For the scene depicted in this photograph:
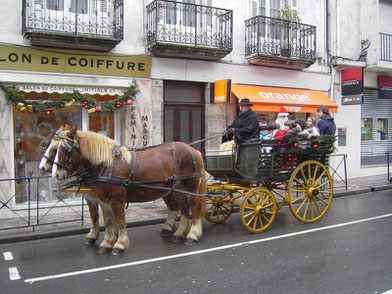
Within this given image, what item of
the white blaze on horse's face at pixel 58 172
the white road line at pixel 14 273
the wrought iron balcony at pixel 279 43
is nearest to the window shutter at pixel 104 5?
the wrought iron balcony at pixel 279 43

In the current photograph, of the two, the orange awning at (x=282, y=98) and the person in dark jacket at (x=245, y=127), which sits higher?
the orange awning at (x=282, y=98)

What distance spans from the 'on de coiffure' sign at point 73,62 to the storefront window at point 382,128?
1096cm

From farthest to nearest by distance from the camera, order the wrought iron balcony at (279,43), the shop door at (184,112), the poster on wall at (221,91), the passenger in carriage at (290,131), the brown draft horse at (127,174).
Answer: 1. the wrought iron balcony at (279,43)
2. the shop door at (184,112)
3. the poster on wall at (221,91)
4. the passenger in carriage at (290,131)
5. the brown draft horse at (127,174)

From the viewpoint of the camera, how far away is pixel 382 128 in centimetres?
1633

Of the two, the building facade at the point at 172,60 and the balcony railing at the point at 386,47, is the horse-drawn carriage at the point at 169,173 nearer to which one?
the building facade at the point at 172,60

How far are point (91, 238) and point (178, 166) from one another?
1874 mm

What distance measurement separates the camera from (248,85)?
12188 millimetres

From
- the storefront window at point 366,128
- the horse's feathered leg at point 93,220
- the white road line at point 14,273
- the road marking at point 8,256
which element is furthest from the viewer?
the storefront window at point 366,128

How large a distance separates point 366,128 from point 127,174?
13147mm

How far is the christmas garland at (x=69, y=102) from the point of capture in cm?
856

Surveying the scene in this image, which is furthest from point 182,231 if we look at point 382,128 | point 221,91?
point 382,128

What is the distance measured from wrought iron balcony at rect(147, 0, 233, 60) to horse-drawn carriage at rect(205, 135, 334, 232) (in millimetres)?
4406

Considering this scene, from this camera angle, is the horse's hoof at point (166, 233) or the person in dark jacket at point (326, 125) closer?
the horse's hoof at point (166, 233)

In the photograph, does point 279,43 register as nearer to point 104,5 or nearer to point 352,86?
point 352,86
